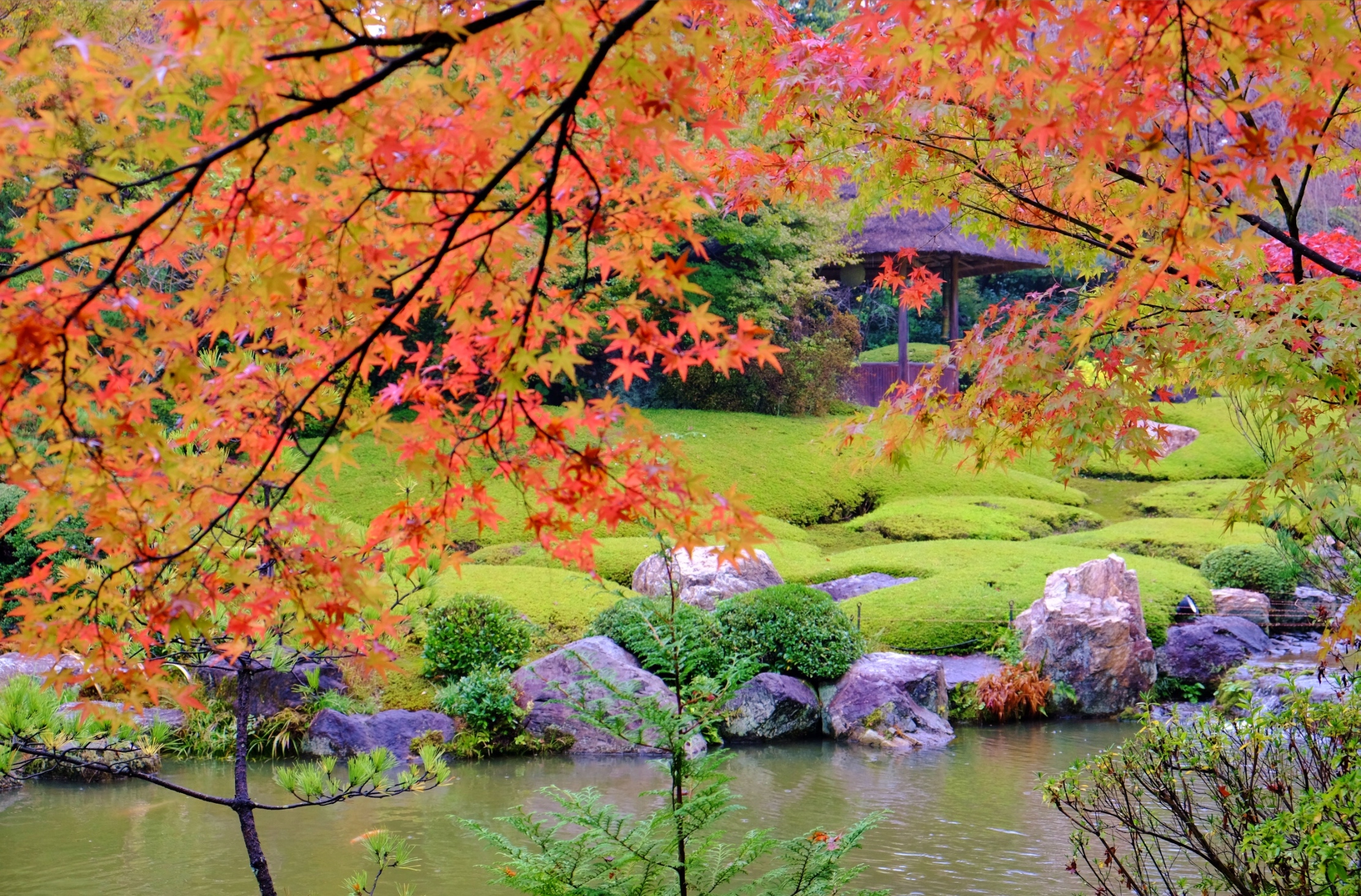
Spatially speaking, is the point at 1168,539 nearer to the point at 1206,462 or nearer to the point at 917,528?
the point at 917,528

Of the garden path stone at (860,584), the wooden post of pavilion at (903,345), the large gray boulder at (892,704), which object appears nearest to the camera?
the large gray boulder at (892,704)

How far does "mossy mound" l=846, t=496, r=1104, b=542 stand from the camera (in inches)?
554

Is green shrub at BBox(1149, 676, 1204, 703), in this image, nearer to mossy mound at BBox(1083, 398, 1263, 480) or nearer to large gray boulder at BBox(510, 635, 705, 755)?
large gray boulder at BBox(510, 635, 705, 755)

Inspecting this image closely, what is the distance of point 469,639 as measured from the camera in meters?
8.02

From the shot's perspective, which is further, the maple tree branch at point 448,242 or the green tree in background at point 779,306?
the green tree in background at point 779,306

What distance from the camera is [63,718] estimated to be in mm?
5684


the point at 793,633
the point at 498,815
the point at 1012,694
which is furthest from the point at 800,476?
the point at 498,815

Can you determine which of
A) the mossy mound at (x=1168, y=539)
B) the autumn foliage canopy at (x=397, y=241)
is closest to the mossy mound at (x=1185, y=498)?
the mossy mound at (x=1168, y=539)

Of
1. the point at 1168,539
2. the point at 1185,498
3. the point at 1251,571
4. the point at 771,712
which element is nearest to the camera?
the point at 771,712

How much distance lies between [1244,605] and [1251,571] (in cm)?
88

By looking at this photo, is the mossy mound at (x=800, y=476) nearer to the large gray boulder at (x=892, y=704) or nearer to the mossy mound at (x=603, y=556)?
the mossy mound at (x=603, y=556)

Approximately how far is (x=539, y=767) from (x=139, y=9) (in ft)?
24.7

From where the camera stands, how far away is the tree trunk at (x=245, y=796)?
3281mm

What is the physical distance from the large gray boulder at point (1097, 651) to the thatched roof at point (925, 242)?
9187 millimetres
